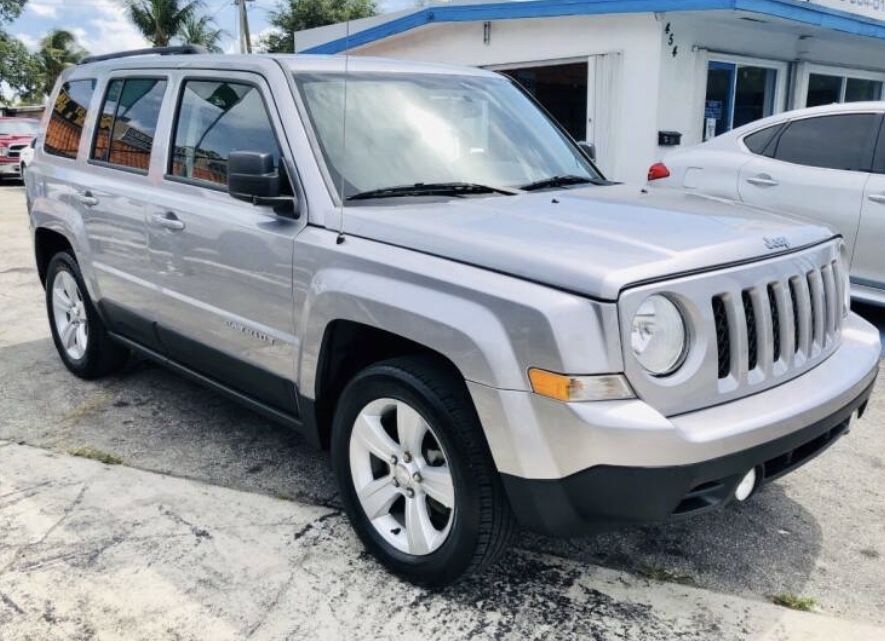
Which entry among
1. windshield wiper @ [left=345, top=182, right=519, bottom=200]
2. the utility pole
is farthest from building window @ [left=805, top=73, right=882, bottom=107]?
the utility pole

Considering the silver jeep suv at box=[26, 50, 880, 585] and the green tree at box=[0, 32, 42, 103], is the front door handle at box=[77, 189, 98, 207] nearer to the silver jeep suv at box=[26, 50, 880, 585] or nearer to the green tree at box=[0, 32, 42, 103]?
the silver jeep suv at box=[26, 50, 880, 585]

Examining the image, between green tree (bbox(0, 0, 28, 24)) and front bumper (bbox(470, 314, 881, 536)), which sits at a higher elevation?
green tree (bbox(0, 0, 28, 24))

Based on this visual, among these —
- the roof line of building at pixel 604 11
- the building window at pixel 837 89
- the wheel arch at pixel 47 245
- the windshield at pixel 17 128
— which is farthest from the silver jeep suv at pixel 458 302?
the windshield at pixel 17 128

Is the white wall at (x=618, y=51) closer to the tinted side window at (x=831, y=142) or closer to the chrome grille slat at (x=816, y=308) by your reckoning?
the tinted side window at (x=831, y=142)

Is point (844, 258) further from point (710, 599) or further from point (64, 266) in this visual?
point (64, 266)

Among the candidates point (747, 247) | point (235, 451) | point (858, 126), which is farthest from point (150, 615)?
point (858, 126)

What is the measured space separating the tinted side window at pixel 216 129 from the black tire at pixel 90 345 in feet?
4.44

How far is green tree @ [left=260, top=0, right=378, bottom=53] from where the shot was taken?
36406 mm

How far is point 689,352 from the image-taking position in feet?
7.96

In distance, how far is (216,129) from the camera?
147 inches

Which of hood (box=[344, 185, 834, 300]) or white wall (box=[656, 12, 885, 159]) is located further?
white wall (box=[656, 12, 885, 159])

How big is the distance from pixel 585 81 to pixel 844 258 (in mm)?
8270

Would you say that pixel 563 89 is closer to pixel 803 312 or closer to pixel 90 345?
pixel 90 345

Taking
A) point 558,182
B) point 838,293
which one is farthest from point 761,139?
point 838,293
